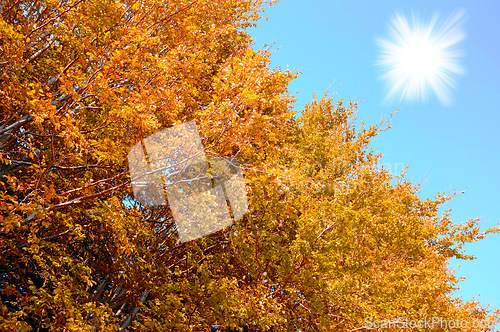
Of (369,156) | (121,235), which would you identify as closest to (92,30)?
(121,235)

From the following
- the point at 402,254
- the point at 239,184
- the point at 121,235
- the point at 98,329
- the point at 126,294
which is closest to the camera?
the point at 121,235

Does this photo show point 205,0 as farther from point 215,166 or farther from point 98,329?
point 98,329

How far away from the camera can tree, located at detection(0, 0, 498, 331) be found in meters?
4.68

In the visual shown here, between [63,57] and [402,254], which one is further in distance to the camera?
[402,254]

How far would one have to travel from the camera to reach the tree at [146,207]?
184 inches

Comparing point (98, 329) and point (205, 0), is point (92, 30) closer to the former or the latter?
point (205, 0)

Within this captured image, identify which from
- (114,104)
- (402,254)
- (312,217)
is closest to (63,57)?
(114,104)

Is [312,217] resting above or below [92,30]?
below

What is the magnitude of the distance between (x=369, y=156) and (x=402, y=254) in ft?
16.2

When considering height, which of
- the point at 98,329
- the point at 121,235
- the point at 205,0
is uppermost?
the point at 205,0

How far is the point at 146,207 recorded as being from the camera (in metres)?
8.73

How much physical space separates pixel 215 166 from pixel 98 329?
373 centimetres

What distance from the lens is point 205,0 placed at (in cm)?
732

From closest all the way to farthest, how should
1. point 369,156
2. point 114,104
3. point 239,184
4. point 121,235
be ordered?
point 114,104 < point 121,235 < point 239,184 < point 369,156
